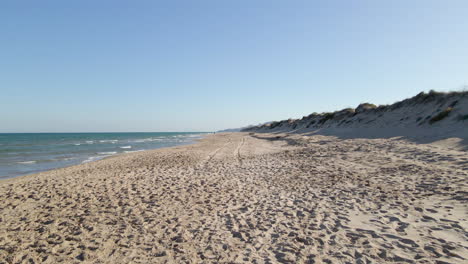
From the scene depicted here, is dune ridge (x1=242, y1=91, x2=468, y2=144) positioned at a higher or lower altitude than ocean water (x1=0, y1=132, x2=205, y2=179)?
higher

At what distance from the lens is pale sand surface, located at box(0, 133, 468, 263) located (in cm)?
402

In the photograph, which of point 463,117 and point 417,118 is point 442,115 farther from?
point 417,118

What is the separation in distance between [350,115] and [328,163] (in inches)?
1029

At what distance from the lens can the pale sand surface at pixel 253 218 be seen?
402 cm

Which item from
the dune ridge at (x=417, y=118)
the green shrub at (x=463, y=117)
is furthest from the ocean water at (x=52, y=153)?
the green shrub at (x=463, y=117)

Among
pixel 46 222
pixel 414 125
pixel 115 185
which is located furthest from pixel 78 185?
pixel 414 125

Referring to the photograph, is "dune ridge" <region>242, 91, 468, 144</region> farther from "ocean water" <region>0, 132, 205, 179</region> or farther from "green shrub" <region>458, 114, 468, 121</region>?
"ocean water" <region>0, 132, 205, 179</region>

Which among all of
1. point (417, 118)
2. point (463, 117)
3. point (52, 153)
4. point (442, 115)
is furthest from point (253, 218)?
point (52, 153)

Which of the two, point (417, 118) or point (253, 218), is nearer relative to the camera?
point (253, 218)

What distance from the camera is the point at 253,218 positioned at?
5473mm

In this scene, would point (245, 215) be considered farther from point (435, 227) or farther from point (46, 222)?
point (46, 222)

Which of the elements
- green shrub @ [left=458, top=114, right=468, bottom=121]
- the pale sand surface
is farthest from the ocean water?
green shrub @ [left=458, top=114, right=468, bottom=121]

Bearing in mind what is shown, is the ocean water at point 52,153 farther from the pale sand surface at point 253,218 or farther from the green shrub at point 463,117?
the green shrub at point 463,117

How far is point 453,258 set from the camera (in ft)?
11.4
